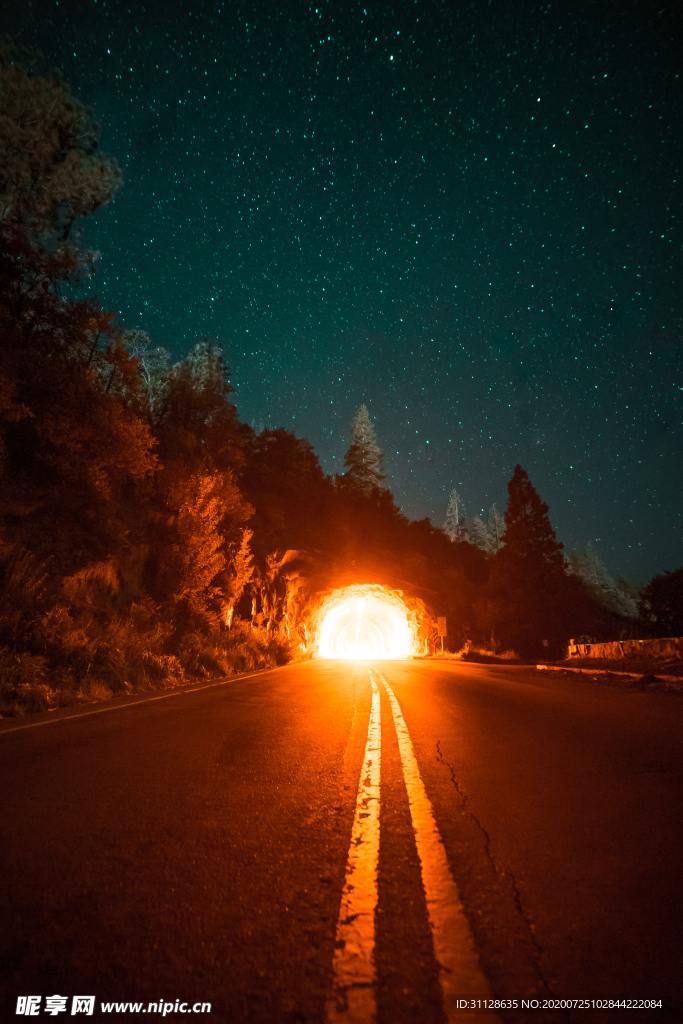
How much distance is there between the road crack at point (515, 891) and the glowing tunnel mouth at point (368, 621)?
33712mm

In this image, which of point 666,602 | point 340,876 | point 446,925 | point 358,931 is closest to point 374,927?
point 358,931

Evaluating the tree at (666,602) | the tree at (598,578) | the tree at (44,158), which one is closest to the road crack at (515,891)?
the tree at (44,158)

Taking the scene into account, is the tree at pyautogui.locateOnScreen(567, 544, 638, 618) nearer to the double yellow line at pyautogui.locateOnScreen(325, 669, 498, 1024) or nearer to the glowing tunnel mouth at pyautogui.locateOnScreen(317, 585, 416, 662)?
the glowing tunnel mouth at pyautogui.locateOnScreen(317, 585, 416, 662)

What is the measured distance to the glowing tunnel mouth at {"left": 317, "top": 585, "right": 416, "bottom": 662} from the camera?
44938 millimetres

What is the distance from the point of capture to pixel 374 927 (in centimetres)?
184

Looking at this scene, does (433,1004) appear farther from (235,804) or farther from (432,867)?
(235,804)

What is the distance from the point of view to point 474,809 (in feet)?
10.5

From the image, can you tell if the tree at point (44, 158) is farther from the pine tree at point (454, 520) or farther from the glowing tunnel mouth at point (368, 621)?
the pine tree at point (454, 520)

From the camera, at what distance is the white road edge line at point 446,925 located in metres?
1.51

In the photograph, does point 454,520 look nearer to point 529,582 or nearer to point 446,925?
point 529,582

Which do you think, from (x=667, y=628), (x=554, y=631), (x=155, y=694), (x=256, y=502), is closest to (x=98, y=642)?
(x=155, y=694)

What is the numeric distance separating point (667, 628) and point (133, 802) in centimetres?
3197

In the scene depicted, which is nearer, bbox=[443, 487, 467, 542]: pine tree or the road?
the road

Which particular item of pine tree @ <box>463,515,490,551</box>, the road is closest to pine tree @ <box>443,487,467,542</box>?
pine tree @ <box>463,515,490,551</box>
